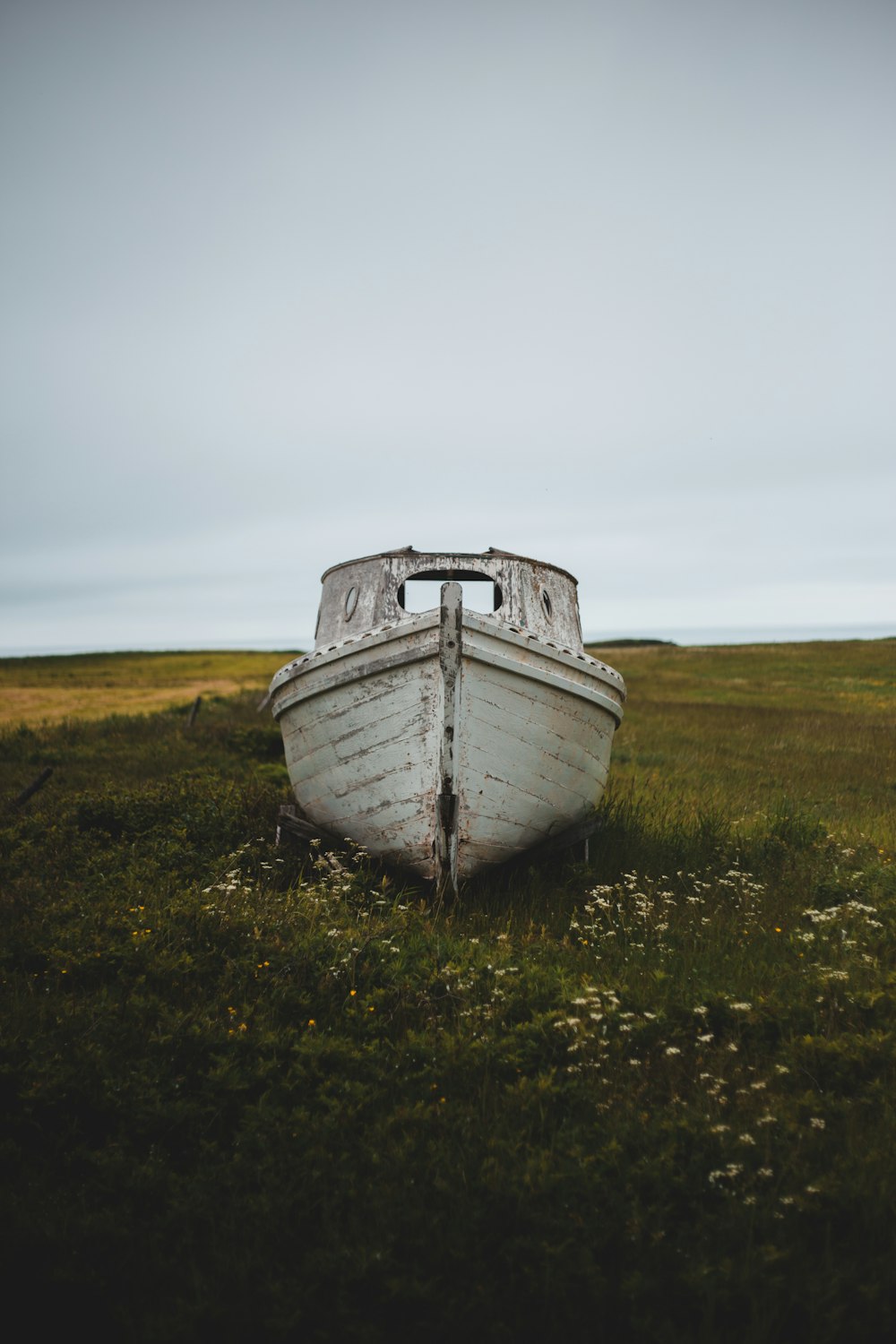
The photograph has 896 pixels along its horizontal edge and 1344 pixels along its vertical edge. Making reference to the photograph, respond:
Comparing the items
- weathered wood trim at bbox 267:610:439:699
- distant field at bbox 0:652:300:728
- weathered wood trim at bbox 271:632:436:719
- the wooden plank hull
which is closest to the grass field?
the wooden plank hull

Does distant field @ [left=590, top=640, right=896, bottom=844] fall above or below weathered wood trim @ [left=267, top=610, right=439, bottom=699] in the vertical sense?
below

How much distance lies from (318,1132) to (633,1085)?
4.91 feet

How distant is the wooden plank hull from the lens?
572 centimetres

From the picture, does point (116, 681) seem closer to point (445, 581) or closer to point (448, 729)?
point (445, 581)

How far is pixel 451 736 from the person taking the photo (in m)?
5.72

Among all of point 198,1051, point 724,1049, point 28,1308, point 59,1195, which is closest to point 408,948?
point 198,1051

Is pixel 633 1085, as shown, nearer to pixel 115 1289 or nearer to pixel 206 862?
pixel 115 1289

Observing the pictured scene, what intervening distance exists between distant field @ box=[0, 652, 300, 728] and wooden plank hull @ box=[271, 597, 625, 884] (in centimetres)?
1544

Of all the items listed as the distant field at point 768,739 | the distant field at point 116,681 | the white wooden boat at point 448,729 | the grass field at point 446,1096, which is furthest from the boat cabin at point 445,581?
the distant field at point 116,681

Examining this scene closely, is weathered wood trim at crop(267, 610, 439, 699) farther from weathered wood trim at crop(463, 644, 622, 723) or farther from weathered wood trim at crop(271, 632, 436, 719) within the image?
weathered wood trim at crop(463, 644, 622, 723)

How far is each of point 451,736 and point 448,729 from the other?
0.17 feet

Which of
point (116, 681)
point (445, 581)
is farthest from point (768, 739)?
point (116, 681)

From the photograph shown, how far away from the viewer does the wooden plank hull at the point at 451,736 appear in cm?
572

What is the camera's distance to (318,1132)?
335cm
